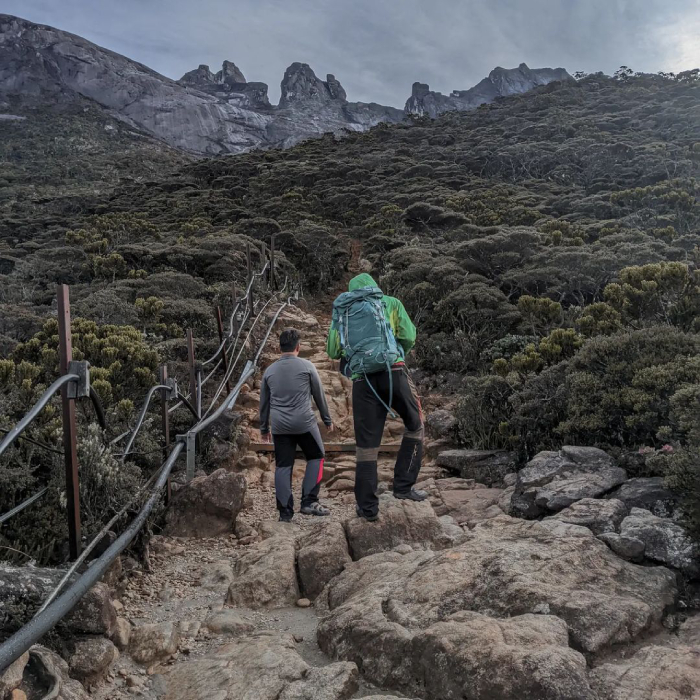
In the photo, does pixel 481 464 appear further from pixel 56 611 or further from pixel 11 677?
pixel 11 677

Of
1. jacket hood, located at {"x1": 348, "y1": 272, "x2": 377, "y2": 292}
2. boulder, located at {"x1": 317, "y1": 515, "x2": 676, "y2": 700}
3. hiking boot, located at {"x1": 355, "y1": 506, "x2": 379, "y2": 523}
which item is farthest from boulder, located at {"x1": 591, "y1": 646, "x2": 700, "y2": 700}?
jacket hood, located at {"x1": 348, "y1": 272, "x2": 377, "y2": 292}

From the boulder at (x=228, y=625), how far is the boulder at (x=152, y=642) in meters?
0.19

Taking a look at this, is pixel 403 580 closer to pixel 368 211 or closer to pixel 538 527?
pixel 538 527

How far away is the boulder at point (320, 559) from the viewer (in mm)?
3252

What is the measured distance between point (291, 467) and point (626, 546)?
251cm

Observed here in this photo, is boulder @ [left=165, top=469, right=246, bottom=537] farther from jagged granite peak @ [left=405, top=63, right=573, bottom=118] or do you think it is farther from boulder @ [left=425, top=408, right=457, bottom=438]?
jagged granite peak @ [left=405, top=63, right=573, bottom=118]

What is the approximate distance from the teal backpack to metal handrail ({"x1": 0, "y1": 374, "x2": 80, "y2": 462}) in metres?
1.74

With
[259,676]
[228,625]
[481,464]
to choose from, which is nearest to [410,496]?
[481,464]

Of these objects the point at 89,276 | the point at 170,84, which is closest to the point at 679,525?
the point at 89,276

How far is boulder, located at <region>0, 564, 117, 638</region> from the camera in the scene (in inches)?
86.0

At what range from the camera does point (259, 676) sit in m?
2.17

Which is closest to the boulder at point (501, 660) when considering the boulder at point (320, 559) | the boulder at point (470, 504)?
the boulder at point (320, 559)

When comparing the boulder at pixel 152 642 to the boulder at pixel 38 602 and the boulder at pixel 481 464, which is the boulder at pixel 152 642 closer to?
the boulder at pixel 38 602

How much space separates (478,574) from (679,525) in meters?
1.15
